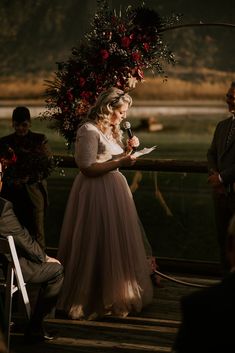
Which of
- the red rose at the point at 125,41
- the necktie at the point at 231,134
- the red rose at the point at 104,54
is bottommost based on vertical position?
the necktie at the point at 231,134

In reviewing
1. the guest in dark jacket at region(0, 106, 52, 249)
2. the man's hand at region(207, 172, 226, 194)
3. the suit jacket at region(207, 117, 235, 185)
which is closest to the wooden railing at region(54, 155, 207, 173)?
the guest in dark jacket at region(0, 106, 52, 249)

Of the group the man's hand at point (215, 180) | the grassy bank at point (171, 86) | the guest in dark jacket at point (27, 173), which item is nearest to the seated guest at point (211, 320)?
Answer: the man's hand at point (215, 180)

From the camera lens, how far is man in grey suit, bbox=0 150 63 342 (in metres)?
5.05

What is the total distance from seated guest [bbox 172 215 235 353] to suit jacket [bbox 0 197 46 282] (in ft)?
8.29

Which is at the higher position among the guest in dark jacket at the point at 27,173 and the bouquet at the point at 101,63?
the bouquet at the point at 101,63

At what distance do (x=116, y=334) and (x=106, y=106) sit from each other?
1.54 meters

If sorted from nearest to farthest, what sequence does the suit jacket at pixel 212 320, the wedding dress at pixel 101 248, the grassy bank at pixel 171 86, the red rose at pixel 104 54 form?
the suit jacket at pixel 212 320, the wedding dress at pixel 101 248, the red rose at pixel 104 54, the grassy bank at pixel 171 86

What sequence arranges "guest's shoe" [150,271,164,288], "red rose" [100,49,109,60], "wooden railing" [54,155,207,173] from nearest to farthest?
"red rose" [100,49,109,60] < "guest's shoe" [150,271,164,288] < "wooden railing" [54,155,207,173]

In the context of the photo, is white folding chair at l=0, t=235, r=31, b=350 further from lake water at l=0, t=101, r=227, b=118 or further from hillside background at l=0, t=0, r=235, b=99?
lake water at l=0, t=101, r=227, b=118

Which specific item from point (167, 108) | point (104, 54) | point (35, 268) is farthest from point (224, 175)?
point (167, 108)

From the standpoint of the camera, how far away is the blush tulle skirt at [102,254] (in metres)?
5.93

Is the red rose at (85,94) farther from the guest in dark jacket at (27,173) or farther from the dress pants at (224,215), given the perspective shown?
the dress pants at (224,215)

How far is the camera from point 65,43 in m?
13.1

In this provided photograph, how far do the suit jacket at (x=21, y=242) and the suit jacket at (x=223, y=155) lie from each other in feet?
5.81
